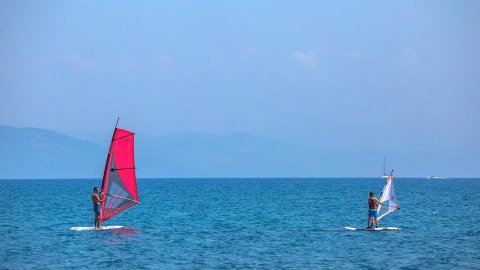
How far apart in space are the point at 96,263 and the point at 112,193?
588 inches

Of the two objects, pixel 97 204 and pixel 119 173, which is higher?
pixel 119 173

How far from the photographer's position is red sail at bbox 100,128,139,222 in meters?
52.4

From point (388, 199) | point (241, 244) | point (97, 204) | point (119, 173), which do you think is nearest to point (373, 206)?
point (388, 199)

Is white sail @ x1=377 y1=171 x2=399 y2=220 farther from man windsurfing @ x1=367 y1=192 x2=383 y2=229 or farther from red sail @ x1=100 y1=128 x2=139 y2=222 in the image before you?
red sail @ x1=100 y1=128 x2=139 y2=222

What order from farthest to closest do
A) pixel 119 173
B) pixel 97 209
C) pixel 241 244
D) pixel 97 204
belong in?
pixel 119 173 < pixel 97 209 < pixel 97 204 < pixel 241 244

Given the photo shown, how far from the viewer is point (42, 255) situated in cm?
4097

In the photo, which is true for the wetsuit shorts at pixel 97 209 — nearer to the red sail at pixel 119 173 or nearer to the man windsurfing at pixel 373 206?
the red sail at pixel 119 173

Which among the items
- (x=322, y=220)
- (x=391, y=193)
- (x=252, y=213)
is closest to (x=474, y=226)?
(x=391, y=193)

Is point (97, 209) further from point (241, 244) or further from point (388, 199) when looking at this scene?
point (388, 199)

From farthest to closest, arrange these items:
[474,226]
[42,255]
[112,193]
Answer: [474,226], [112,193], [42,255]

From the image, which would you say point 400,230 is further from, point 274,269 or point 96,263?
point 96,263

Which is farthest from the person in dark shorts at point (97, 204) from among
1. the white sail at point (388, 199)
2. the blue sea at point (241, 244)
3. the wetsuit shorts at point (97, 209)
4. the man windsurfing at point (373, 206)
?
the white sail at point (388, 199)

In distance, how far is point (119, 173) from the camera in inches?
2084

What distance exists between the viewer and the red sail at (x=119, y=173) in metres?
52.4
